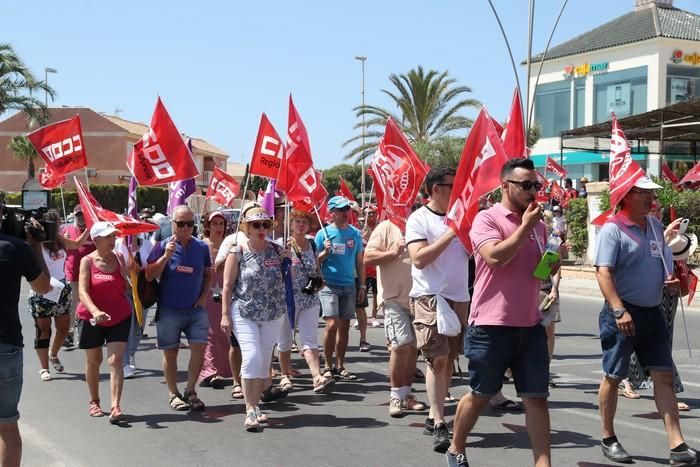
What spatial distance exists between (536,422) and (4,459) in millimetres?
2864

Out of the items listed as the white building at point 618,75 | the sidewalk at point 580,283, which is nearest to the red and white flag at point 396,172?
the sidewalk at point 580,283

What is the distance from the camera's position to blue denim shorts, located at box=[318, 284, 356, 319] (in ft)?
28.8

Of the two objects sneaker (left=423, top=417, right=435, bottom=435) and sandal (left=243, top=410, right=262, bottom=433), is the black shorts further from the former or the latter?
sneaker (left=423, top=417, right=435, bottom=435)

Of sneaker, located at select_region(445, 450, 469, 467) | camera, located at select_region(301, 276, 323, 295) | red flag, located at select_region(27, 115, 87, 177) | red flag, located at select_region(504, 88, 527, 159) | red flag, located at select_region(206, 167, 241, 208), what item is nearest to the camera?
sneaker, located at select_region(445, 450, 469, 467)

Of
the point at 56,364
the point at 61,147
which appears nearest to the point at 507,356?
the point at 56,364

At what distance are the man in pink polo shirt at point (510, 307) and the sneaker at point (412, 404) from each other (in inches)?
84.7

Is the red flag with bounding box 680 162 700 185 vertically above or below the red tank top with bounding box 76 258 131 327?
above

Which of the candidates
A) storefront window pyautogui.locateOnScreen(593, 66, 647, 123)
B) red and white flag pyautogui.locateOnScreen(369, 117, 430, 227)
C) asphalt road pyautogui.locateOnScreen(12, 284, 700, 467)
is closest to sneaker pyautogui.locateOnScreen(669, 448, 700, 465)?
asphalt road pyautogui.locateOnScreen(12, 284, 700, 467)

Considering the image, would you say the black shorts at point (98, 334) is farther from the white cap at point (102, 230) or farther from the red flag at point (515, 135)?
the red flag at point (515, 135)

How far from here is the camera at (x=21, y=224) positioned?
4.79 m

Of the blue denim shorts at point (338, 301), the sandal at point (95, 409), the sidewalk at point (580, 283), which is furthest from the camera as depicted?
the sidewalk at point (580, 283)

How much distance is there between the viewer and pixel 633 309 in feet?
18.6

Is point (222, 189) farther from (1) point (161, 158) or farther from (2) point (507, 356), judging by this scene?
(2) point (507, 356)

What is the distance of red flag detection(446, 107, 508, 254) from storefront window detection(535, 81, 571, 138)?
43.4 m
